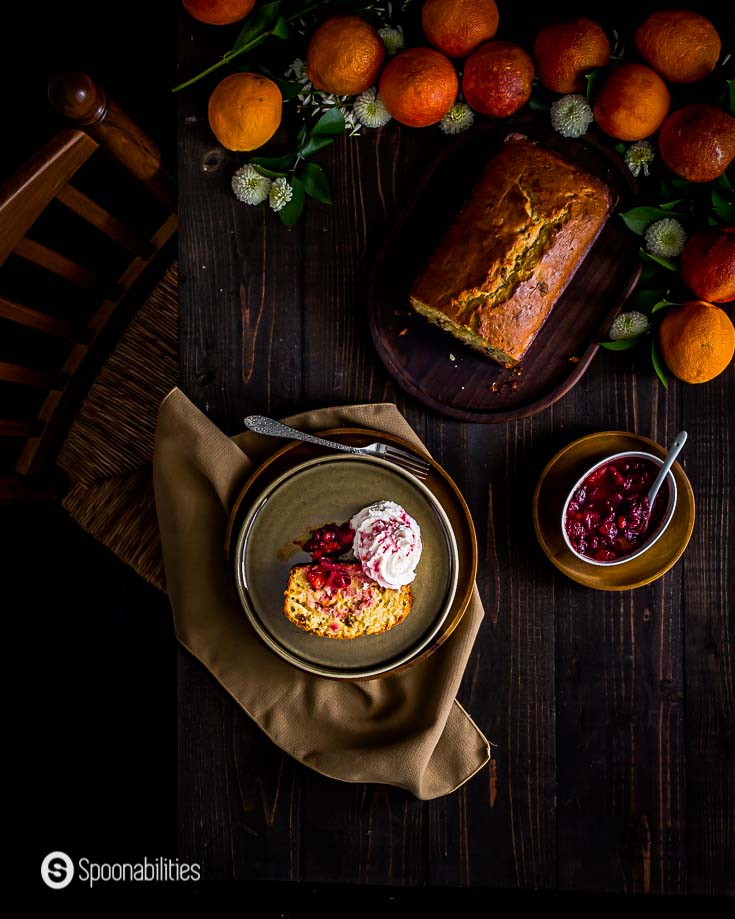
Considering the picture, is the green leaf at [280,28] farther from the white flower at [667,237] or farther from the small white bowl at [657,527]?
the small white bowl at [657,527]

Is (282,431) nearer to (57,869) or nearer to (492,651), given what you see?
(492,651)

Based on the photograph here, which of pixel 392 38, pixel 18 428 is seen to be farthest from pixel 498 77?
pixel 18 428

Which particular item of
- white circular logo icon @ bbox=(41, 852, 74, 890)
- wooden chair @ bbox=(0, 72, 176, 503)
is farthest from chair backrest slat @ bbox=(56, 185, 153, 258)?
white circular logo icon @ bbox=(41, 852, 74, 890)

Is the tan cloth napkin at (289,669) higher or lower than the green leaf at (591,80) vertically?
lower

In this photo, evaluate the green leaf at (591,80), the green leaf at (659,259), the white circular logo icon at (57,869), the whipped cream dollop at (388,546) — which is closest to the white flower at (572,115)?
the green leaf at (591,80)

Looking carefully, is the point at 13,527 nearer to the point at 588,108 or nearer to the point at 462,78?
the point at 462,78

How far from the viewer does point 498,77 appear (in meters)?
1.50

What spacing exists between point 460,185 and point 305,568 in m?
0.84

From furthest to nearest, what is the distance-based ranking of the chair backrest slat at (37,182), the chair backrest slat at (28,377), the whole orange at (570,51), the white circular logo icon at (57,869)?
the white circular logo icon at (57,869) → the chair backrest slat at (28,377) → the whole orange at (570,51) → the chair backrest slat at (37,182)

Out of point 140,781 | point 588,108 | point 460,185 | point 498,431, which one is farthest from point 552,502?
point 140,781

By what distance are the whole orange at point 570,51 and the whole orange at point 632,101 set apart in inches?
1.9

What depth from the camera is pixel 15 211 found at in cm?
143

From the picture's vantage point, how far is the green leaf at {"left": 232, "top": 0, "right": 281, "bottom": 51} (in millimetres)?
1535

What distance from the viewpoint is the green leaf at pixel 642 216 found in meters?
1.56
